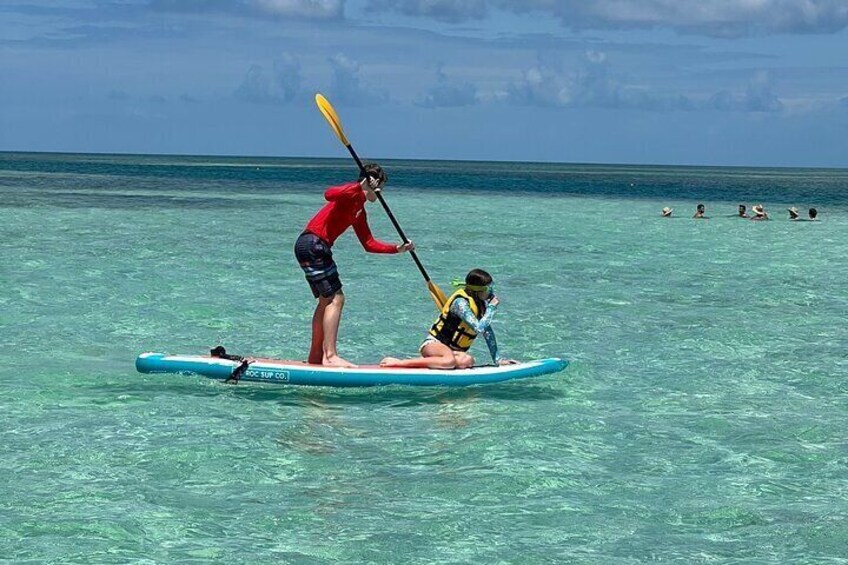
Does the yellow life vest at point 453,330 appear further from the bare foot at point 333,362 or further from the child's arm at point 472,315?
the bare foot at point 333,362

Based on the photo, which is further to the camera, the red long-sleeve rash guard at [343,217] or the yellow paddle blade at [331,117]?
the yellow paddle blade at [331,117]

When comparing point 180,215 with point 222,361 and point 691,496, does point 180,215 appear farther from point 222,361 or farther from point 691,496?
point 691,496

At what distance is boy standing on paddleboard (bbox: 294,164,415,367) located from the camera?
1198 cm

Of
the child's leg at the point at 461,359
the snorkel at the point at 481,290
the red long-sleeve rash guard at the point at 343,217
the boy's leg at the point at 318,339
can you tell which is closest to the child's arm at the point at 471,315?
the snorkel at the point at 481,290

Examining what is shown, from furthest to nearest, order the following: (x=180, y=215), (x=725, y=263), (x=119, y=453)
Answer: (x=180, y=215) < (x=725, y=263) < (x=119, y=453)

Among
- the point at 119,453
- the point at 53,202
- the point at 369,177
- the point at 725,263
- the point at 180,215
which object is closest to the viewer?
the point at 119,453

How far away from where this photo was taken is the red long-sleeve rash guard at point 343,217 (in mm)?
11867

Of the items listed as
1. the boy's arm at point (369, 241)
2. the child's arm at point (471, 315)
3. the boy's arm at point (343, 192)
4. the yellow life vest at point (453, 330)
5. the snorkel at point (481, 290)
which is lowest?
the yellow life vest at point (453, 330)

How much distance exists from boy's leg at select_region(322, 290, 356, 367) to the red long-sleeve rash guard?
617mm

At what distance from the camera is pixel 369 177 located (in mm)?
12016

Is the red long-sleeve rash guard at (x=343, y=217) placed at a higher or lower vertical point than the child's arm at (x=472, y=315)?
higher

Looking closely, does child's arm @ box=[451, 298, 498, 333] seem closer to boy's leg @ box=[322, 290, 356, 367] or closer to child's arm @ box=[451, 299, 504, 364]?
child's arm @ box=[451, 299, 504, 364]

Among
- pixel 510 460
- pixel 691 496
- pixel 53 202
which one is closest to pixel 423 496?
pixel 510 460

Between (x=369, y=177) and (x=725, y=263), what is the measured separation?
1950 cm
